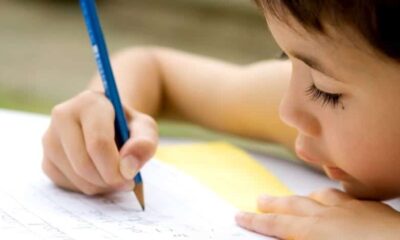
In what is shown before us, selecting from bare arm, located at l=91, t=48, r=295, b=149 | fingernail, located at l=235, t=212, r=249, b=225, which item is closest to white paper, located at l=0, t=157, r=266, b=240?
fingernail, located at l=235, t=212, r=249, b=225

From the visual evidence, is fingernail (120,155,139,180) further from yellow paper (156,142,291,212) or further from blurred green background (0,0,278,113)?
blurred green background (0,0,278,113)

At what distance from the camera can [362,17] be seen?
51cm

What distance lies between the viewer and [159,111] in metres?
1.00

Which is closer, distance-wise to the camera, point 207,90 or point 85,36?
point 207,90

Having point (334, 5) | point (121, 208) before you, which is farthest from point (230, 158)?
point (334, 5)

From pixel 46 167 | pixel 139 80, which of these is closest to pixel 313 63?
pixel 46 167

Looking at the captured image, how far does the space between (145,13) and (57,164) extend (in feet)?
5.73

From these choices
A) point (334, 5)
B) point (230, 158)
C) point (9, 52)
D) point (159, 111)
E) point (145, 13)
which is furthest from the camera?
point (145, 13)

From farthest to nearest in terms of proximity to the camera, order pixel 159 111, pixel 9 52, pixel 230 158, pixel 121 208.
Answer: pixel 9 52 → pixel 159 111 → pixel 230 158 → pixel 121 208

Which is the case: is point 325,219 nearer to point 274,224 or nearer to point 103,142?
point 274,224

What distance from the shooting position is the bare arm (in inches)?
35.7

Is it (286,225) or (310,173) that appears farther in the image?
(310,173)

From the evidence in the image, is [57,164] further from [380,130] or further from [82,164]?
[380,130]

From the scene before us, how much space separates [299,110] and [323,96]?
0.03 metres
